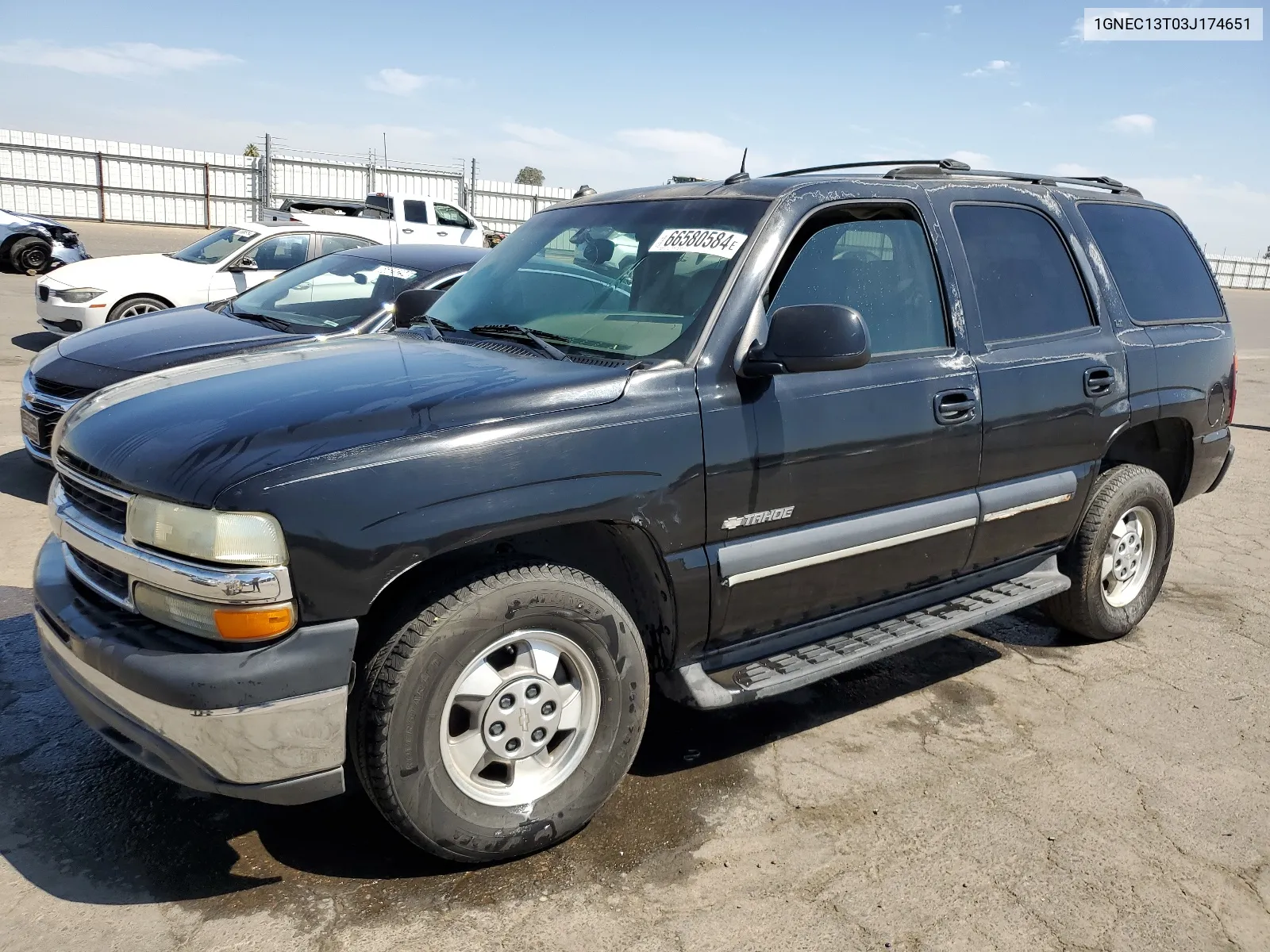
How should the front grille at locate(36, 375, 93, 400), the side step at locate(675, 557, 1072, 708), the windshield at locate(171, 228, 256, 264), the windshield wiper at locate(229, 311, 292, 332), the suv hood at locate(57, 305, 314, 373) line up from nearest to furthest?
the side step at locate(675, 557, 1072, 708), the front grille at locate(36, 375, 93, 400), the suv hood at locate(57, 305, 314, 373), the windshield wiper at locate(229, 311, 292, 332), the windshield at locate(171, 228, 256, 264)

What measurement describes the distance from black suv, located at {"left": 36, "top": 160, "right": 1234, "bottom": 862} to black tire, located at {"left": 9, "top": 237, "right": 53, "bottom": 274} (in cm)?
1630

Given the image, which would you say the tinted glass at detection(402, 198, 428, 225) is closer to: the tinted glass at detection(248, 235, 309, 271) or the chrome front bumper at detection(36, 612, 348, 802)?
the tinted glass at detection(248, 235, 309, 271)

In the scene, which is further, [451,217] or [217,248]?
[451,217]

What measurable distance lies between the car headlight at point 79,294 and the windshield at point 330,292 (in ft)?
11.0

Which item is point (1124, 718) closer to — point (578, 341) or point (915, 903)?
point (915, 903)

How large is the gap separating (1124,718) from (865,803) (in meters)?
1.39

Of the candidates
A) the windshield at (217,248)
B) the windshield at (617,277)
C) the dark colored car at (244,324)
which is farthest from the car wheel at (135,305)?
the windshield at (617,277)

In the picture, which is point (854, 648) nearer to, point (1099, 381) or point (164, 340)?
point (1099, 381)

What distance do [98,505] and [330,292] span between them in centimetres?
460

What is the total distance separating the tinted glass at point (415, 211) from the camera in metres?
19.8

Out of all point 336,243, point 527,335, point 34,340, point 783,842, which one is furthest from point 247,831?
point 34,340

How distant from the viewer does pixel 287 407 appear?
271 cm

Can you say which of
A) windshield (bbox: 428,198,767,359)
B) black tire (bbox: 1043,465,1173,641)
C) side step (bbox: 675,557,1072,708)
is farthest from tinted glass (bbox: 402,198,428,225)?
side step (bbox: 675,557,1072,708)

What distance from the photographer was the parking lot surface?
2613 mm
